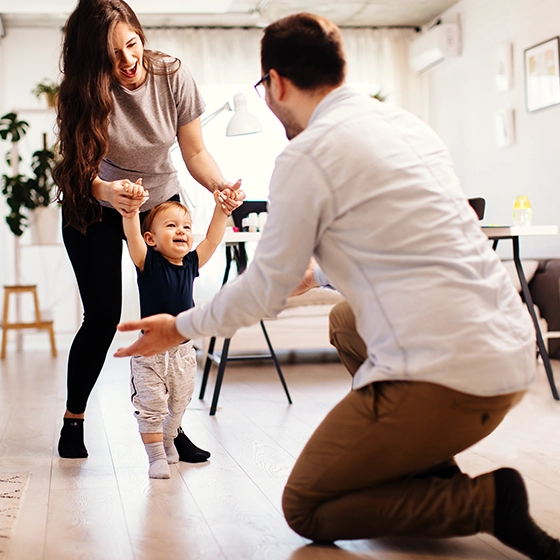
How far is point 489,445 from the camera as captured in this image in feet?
7.73

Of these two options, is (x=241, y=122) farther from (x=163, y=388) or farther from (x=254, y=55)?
(x=254, y=55)

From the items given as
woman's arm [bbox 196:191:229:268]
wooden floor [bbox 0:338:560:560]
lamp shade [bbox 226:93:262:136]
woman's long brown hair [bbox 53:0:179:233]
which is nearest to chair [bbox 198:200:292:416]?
wooden floor [bbox 0:338:560:560]

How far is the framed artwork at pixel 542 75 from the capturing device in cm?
490

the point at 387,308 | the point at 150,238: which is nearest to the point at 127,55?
the point at 150,238

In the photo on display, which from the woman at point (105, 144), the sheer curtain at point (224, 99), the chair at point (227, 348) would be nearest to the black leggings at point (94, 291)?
the woman at point (105, 144)

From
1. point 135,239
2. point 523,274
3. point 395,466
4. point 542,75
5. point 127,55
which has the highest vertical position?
point 542,75

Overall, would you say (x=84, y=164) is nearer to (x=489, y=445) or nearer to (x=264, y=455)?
(x=264, y=455)

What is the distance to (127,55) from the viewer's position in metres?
2.16

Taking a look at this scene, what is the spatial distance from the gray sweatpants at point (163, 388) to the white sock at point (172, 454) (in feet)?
Answer: 0.04

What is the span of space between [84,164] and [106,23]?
373 mm

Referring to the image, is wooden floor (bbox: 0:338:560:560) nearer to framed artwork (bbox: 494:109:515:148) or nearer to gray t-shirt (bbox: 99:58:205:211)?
gray t-shirt (bbox: 99:58:205:211)

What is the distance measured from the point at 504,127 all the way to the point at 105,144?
157 inches

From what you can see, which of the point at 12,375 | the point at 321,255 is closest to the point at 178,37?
the point at 12,375

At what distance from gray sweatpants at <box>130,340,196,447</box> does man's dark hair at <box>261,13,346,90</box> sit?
0.95 m
